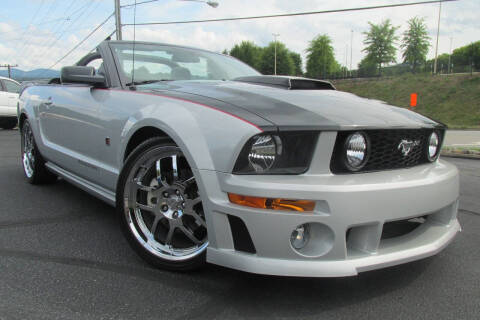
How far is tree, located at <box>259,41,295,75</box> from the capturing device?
7356cm

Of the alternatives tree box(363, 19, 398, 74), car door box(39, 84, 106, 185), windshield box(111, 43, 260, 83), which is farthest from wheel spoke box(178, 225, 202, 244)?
tree box(363, 19, 398, 74)

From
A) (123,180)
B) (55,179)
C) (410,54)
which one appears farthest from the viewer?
(410,54)

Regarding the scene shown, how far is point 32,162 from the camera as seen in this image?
14.1 feet

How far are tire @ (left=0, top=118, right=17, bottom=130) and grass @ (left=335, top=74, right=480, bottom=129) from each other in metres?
21.3

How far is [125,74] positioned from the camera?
2811mm

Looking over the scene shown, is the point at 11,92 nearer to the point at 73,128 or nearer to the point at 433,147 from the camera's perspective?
the point at 73,128

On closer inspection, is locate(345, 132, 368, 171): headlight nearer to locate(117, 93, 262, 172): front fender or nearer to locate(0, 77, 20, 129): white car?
locate(117, 93, 262, 172): front fender

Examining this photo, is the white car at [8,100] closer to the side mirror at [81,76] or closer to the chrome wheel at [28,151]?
the chrome wheel at [28,151]

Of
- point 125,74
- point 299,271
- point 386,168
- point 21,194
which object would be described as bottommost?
point 21,194

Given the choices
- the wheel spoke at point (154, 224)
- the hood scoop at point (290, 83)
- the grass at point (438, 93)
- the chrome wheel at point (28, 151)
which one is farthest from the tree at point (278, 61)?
the wheel spoke at point (154, 224)

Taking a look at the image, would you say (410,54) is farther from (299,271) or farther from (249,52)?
(299,271)

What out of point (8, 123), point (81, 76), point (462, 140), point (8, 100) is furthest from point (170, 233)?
point (8, 123)

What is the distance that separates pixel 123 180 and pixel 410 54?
6050 cm

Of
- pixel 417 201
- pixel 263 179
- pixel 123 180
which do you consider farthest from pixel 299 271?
pixel 123 180
